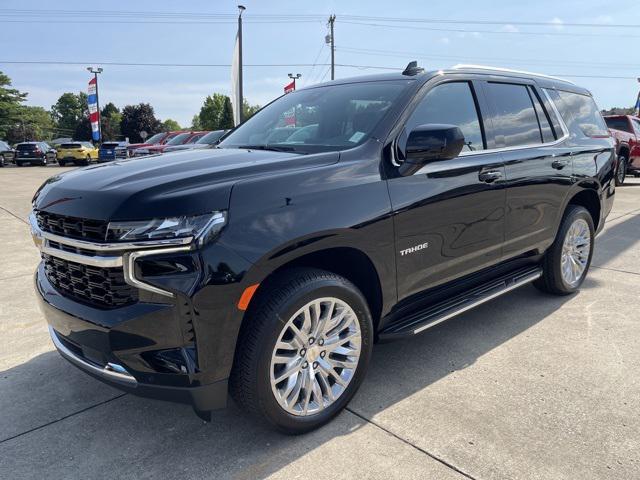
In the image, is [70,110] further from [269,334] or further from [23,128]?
[269,334]

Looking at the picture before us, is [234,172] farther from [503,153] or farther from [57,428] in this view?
[503,153]

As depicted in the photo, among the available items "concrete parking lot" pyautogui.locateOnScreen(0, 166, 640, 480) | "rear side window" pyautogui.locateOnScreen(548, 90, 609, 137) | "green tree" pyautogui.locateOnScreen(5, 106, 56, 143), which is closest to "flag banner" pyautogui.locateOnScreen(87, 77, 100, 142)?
"green tree" pyautogui.locateOnScreen(5, 106, 56, 143)

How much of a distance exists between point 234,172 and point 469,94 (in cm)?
197

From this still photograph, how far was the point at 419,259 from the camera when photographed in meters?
3.03

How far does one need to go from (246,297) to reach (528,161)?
2.66m

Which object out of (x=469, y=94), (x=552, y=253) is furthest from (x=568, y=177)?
(x=469, y=94)

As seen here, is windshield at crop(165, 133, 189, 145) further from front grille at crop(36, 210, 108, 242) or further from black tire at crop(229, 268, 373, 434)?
black tire at crop(229, 268, 373, 434)

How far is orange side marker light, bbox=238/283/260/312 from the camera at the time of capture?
2.23 meters

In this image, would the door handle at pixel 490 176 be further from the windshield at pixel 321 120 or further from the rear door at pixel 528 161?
the windshield at pixel 321 120

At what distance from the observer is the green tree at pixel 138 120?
72.4m

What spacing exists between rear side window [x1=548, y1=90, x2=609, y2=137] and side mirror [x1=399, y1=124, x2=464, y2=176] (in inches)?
84.1

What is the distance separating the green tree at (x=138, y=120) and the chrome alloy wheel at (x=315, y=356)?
2965 inches

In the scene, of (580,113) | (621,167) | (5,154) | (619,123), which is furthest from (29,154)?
(580,113)

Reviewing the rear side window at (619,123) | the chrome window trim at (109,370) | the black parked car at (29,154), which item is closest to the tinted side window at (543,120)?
the chrome window trim at (109,370)
